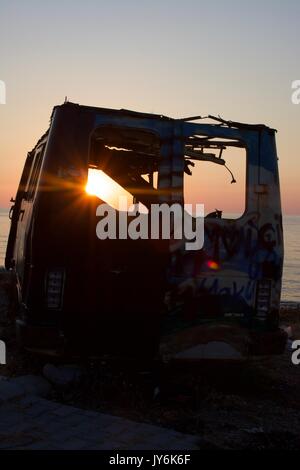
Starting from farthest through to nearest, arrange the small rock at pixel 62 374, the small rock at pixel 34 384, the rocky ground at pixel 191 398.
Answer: the small rock at pixel 62 374, the small rock at pixel 34 384, the rocky ground at pixel 191 398

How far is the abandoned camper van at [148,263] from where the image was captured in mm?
5863

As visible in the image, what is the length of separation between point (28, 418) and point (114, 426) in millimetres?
766

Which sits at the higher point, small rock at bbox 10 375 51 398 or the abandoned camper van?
the abandoned camper van

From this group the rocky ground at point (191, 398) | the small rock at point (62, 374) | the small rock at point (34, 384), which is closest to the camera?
the rocky ground at point (191, 398)

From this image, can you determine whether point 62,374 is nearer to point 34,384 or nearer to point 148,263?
point 34,384

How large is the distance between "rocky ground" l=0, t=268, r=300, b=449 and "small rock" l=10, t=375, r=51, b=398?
0.07 feet

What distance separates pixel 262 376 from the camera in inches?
288

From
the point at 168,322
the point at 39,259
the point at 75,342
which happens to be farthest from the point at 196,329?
the point at 39,259

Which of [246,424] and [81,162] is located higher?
[81,162]

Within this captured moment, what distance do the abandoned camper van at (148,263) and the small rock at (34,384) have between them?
382 millimetres

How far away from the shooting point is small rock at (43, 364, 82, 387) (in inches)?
233

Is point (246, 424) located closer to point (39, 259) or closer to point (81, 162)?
point (39, 259)
